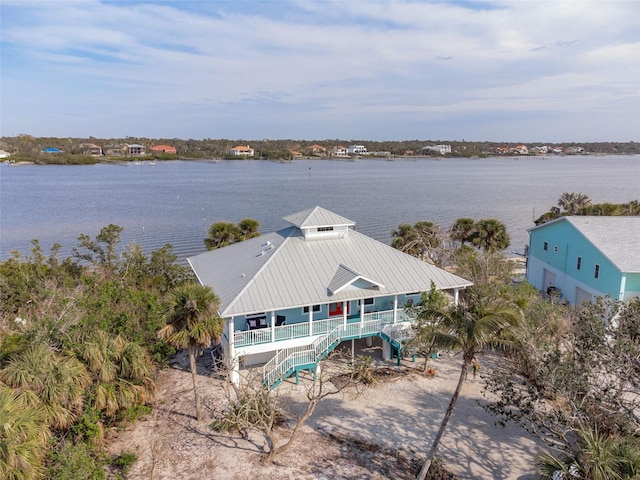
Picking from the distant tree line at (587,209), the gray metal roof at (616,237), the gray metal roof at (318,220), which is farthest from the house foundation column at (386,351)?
the distant tree line at (587,209)

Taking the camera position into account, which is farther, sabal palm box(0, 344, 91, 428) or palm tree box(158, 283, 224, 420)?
palm tree box(158, 283, 224, 420)

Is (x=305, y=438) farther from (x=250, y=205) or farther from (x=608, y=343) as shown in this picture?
(x=250, y=205)

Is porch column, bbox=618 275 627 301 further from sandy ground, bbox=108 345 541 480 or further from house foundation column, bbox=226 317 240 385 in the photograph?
house foundation column, bbox=226 317 240 385

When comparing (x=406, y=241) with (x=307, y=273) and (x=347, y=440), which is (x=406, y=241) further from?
(x=347, y=440)

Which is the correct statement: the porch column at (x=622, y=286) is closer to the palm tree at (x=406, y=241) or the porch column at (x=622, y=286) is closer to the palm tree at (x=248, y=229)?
the palm tree at (x=406, y=241)

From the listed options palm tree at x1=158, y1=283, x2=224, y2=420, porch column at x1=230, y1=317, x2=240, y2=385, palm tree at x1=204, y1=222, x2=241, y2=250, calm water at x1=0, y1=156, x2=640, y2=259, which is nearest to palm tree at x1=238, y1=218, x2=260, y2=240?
palm tree at x1=204, y1=222, x2=241, y2=250

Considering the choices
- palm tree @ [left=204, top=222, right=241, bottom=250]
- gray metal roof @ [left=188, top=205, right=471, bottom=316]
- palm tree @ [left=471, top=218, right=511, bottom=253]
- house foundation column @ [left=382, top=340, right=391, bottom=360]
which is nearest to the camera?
gray metal roof @ [left=188, top=205, right=471, bottom=316]

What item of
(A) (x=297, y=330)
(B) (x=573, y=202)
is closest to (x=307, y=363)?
(A) (x=297, y=330)

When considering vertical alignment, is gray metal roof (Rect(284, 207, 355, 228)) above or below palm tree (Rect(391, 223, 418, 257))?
above
